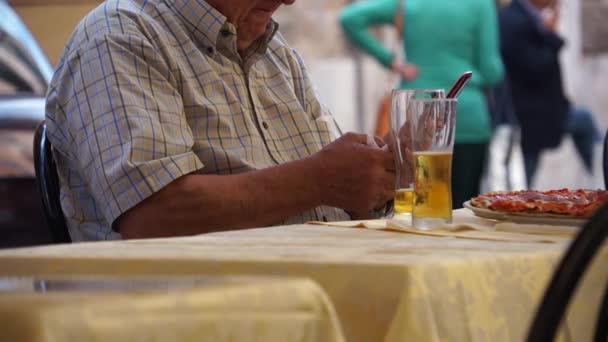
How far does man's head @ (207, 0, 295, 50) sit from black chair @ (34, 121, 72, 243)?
46cm

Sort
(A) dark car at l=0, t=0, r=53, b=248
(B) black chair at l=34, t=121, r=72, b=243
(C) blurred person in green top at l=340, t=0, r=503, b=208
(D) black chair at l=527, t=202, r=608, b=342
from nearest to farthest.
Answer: (D) black chair at l=527, t=202, r=608, b=342, (B) black chair at l=34, t=121, r=72, b=243, (A) dark car at l=0, t=0, r=53, b=248, (C) blurred person in green top at l=340, t=0, r=503, b=208

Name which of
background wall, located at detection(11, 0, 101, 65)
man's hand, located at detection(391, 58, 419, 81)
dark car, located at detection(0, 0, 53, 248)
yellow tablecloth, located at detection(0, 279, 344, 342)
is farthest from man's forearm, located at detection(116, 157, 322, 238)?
background wall, located at detection(11, 0, 101, 65)

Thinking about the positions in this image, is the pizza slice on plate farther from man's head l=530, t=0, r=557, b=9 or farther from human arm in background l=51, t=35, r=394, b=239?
man's head l=530, t=0, r=557, b=9

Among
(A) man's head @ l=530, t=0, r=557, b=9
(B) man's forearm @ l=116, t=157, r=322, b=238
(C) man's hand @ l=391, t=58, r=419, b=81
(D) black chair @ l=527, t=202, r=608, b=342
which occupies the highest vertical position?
(D) black chair @ l=527, t=202, r=608, b=342

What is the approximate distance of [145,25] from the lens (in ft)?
7.53

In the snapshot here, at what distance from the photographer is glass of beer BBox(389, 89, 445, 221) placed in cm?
185

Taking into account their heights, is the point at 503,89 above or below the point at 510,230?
below

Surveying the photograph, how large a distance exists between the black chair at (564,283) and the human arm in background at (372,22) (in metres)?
4.11

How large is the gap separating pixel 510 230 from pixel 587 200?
19 cm

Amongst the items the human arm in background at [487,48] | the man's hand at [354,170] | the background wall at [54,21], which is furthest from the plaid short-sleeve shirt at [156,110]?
the background wall at [54,21]

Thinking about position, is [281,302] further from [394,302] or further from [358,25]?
[358,25]

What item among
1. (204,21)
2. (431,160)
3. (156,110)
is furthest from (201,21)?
(431,160)

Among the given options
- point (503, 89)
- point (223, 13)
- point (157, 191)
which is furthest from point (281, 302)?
point (503, 89)

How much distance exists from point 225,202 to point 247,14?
1.77 ft
